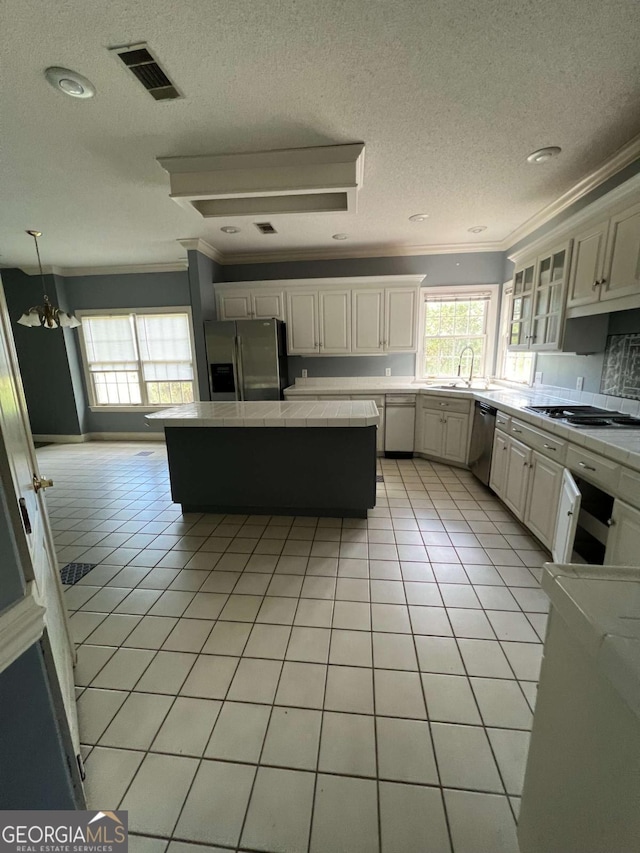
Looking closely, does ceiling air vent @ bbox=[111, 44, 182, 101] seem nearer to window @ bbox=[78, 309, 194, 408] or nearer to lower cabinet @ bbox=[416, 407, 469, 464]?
lower cabinet @ bbox=[416, 407, 469, 464]

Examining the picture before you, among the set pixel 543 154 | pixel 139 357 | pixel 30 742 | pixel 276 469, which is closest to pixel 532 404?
pixel 543 154

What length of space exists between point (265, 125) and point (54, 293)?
16.5 ft

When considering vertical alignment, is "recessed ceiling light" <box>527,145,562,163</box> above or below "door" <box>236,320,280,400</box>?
above

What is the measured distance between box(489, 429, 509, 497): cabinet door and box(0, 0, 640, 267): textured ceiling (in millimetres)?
2103

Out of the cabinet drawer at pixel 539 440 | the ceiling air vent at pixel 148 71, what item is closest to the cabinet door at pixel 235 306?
the ceiling air vent at pixel 148 71

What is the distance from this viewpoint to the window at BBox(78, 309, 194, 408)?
555 centimetres

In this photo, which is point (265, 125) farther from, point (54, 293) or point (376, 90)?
point (54, 293)

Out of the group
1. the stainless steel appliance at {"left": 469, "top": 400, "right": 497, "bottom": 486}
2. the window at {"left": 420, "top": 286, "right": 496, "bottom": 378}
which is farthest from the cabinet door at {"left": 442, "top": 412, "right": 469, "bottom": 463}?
the window at {"left": 420, "top": 286, "right": 496, "bottom": 378}

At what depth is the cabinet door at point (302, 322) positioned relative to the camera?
15.3 feet

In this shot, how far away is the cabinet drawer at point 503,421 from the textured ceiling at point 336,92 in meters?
1.89

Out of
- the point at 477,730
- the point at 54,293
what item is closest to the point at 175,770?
the point at 477,730

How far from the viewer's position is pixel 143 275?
5.40 metres

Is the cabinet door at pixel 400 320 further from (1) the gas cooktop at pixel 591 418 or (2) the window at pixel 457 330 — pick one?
(1) the gas cooktop at pixel 591 418

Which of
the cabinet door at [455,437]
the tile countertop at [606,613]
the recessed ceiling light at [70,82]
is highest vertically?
the recessed ceiling light at [70,82]
